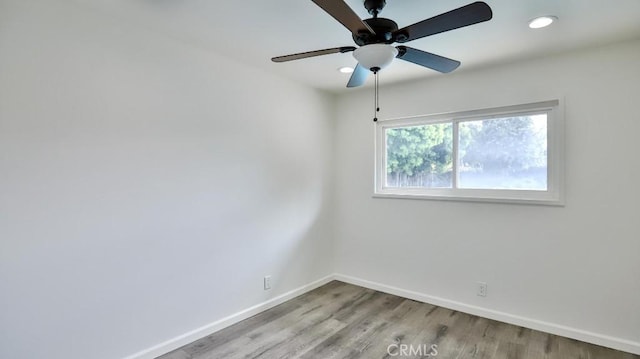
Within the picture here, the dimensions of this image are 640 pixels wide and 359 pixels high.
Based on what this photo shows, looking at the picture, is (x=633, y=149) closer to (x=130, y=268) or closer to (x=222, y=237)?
(x=222, y=237)

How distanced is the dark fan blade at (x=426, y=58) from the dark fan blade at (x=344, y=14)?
0.32 metres

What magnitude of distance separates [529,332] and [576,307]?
0.40 meters

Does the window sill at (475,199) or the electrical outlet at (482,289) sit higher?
the window sill at (475,199)

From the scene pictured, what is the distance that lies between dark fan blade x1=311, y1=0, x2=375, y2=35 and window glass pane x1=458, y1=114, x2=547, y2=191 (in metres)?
1.96

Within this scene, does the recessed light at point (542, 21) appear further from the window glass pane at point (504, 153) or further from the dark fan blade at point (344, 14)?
the dark fan blade at point (344, 14)

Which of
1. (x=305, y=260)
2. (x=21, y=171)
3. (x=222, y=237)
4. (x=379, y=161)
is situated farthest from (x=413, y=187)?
(x=21, y=171)

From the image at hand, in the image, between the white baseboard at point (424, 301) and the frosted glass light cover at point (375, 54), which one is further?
the white baseboard at point (424, 301)

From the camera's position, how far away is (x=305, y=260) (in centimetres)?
363

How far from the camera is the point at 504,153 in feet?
9.71

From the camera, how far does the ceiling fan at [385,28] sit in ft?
4.52

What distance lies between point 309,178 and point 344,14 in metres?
2.37

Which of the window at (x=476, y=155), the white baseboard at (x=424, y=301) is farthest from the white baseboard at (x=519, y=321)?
the window at (x=476, y=155)

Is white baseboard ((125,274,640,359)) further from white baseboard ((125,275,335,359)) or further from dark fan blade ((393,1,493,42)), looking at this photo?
dark fan blade ((393,1,493,42))

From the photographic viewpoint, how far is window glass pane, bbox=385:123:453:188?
10.9 feet
